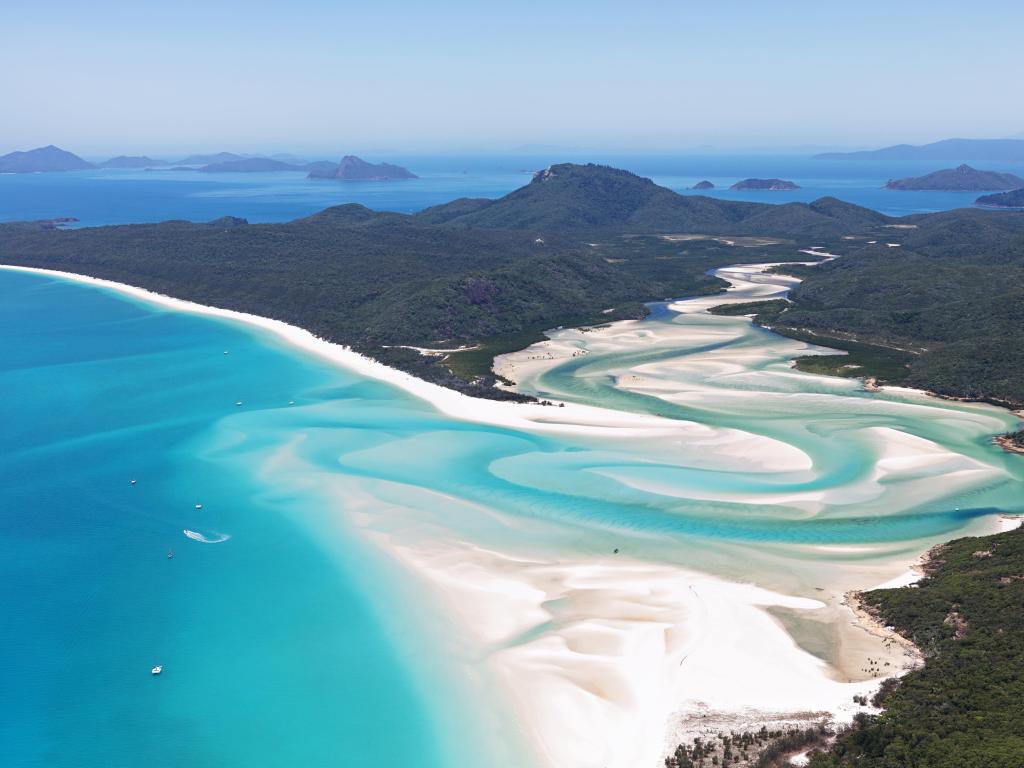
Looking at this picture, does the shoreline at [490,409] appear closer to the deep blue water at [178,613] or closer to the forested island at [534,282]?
the forested island at [534,282]

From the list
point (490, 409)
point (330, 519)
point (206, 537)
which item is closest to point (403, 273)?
point (490, 409)

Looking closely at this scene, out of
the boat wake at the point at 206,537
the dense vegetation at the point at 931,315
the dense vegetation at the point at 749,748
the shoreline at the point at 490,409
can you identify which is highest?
the dense vegetation at the point at 931,315

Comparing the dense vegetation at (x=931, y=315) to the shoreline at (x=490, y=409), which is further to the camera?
the dense vegetation at (x=931, y=315)

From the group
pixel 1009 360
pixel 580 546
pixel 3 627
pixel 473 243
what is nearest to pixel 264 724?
pixel 3 627

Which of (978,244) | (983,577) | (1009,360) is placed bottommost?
(983,577)

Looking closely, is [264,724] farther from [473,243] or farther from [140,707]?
[473,243]

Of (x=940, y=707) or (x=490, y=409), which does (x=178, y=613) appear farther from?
(x=490, y=409)

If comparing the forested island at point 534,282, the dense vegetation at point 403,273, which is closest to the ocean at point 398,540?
the forested island at point 534,282
